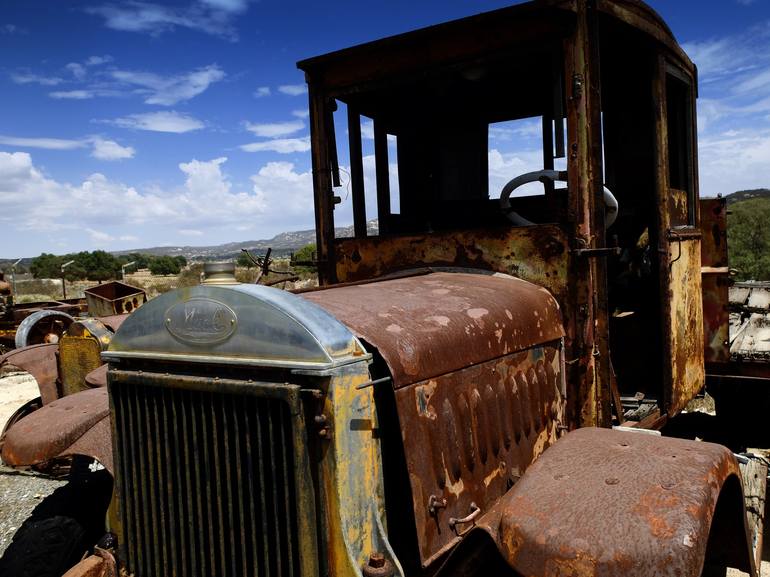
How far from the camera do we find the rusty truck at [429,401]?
190cm

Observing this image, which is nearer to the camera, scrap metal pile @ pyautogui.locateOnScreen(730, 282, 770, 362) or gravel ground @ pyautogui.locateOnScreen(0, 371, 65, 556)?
scrap metal pile @ pyautogui.locateOnScreen(730, 282, 770, 362)

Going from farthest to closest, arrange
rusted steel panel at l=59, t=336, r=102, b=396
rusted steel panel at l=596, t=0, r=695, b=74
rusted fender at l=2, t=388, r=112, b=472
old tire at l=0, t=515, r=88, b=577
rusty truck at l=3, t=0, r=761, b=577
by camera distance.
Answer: rusted steel panel at l=59, t=336, r=102, b=396 < rusted steel panel at l=596, t=0, r=695, b=74 < rusted fender at l=2, t=388, r=112, b=472 < old tire at l=0, t=515, r=88, b=577 < rusty truck at l=3, t=0, r=761, b=577

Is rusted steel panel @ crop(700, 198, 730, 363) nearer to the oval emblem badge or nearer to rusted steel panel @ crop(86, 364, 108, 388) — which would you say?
the oval emblem badge

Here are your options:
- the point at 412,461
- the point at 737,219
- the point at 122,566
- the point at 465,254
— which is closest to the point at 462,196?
the point at 465,254

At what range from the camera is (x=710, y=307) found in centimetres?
469

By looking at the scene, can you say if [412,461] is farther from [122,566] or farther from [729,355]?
[729,355]

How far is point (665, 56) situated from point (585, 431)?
7.90 feet

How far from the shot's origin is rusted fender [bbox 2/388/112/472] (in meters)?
2.74

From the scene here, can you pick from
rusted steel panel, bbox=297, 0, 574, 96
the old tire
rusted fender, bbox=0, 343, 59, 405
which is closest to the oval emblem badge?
the old tire

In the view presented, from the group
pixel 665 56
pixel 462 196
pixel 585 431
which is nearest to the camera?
pixel 585 431

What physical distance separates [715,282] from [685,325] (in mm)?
828

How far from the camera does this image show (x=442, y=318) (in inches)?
93.9

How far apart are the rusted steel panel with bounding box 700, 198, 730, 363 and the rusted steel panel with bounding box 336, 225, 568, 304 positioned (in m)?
2.15

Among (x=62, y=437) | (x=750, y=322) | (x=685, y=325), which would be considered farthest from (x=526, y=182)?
(x=750, y=322)
